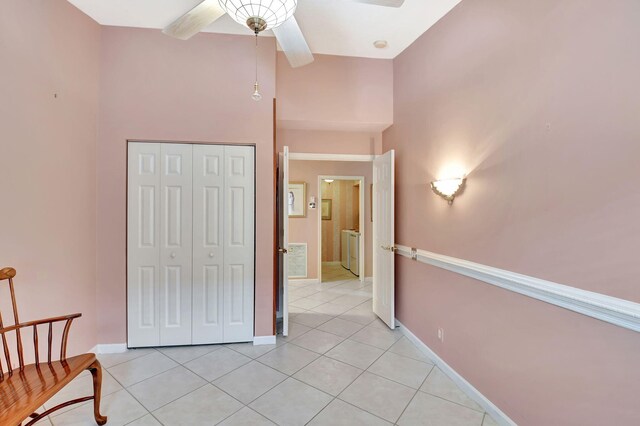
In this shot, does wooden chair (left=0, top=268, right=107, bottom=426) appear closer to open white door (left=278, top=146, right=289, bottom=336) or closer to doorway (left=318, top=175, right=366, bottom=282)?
open white door (left=278, top=146, right=289, bottom=336)

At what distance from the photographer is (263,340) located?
2.89 meters

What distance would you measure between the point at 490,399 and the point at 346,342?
1378 mm

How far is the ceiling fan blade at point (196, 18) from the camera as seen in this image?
1.66 meters

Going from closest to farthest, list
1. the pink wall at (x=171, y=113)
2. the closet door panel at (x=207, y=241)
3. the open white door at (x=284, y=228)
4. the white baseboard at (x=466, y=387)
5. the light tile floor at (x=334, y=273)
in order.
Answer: the white baseboard at (x=466, y=387) → the pink wall at (x=171, y=113) → the closet door panel at (x=207, y=241) → the open white door at (x=284, y=228) → the light tile floor at (x=334, y=273)

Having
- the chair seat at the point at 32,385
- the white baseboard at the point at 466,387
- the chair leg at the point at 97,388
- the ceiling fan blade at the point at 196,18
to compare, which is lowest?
the white baseboard at the point at 466,387

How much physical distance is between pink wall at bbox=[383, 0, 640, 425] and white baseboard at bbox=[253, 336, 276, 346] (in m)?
1.58

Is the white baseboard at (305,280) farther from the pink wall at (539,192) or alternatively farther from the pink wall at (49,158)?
the pink wall at (49,158)

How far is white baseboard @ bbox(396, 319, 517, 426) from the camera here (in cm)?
183

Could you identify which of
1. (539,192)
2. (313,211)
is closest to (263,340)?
(539,192)

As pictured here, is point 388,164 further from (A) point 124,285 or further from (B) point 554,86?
(A) point 124,285

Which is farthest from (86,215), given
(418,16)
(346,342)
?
(418,16)

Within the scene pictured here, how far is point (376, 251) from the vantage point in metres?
3.69

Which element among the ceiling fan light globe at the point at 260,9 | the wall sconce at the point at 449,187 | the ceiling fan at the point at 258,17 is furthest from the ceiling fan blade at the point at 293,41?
the wall sconce at the point at 449,187

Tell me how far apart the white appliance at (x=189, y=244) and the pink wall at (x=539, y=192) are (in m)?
1.90
